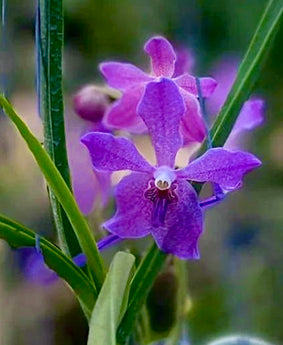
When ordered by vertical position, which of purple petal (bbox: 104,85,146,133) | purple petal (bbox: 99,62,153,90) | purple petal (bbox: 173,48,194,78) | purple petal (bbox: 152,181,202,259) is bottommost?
purple petal (bbox: 152,181,202,259)

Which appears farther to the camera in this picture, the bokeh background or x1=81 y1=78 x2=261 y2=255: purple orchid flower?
the bokeh background

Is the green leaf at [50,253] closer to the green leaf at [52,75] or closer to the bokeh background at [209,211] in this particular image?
the green leaf at [52,75]

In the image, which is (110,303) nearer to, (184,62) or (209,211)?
(184,62)

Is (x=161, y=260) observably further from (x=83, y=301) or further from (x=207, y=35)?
(x=207, y=35)

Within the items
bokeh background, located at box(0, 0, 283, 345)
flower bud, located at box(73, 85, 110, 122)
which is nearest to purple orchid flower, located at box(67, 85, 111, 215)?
flower bud, located at box(73, 85, 110, 122)

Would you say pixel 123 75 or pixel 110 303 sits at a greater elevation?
pixel 123 75

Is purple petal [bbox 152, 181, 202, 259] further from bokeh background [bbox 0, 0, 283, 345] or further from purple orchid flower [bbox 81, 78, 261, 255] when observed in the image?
bokeh background [bbox 0, 0, 283, 345]

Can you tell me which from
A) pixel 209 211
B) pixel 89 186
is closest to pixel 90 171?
pixel 89 186
